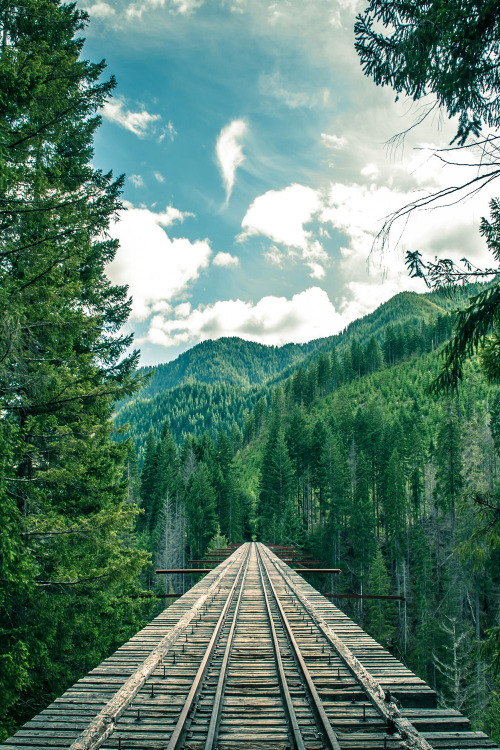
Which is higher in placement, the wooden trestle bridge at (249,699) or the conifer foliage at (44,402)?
the conifer foliage at (44,402)

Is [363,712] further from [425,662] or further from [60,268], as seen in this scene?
[425,662]

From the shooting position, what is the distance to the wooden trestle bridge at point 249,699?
4137 mm

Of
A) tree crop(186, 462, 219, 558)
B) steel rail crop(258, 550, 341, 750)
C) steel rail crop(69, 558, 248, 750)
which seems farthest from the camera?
tree crop(186, 462, 219, 558)

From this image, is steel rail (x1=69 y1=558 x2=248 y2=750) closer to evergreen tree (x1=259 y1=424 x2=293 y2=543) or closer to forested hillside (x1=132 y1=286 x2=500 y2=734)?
forested hillside (x1=132 y1=286 x2=500 y2=734)

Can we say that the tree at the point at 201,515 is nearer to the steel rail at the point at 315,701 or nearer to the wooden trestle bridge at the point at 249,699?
the wooden trestle bridge at the point at 249,699

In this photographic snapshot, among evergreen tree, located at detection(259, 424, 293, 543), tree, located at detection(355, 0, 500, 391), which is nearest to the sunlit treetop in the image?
tree, located at detection(355, 0, 500, 391)

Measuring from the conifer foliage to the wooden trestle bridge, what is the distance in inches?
72.0

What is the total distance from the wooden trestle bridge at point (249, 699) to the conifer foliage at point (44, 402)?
6.00 ft

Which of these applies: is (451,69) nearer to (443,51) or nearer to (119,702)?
(443,51)

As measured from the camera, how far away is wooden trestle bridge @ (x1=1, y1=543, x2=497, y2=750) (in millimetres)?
4137

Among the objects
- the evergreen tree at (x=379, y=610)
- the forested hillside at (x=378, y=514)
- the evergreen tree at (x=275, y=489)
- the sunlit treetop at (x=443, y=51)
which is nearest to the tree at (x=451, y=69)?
the sunlit treetop at (x=443, y=51)

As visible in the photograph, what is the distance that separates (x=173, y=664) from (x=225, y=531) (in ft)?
157

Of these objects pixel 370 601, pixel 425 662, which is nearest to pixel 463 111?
pixel 425 662

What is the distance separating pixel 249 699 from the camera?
203 inches
